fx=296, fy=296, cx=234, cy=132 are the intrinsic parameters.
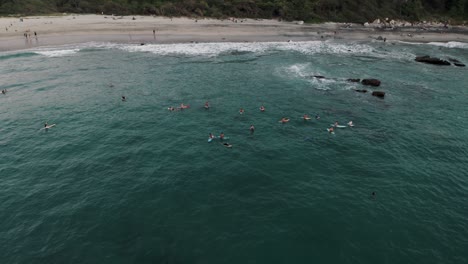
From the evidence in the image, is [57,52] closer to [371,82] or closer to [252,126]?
[252,126]

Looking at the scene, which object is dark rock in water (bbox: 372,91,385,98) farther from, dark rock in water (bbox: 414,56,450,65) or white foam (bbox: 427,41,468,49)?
white foam (bbox: 427,41,468,49)

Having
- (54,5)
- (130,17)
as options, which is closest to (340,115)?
(130,17)

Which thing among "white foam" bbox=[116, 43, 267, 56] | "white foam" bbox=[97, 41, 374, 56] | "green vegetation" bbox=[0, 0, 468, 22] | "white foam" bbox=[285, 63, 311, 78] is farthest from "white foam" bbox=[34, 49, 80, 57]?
"white foam" bbox=[285, 63, 311, 78]

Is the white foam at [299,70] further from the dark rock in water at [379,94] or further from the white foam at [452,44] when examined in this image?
the white foam at [452,44]

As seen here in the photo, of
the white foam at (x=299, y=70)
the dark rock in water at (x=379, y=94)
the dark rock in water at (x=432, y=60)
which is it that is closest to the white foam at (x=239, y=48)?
the dark rock in water at (x=432, y=60)

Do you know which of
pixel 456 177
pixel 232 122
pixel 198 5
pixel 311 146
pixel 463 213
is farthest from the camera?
pixel 198 5

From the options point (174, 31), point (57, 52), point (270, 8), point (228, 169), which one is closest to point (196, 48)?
point (174, 31)

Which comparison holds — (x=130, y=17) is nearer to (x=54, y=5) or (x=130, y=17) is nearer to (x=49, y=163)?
(x=54, y=5)
